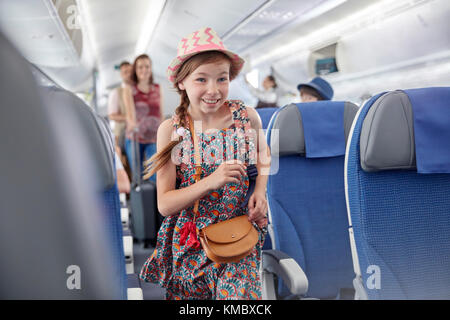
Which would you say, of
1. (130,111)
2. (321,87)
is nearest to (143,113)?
(130,111)

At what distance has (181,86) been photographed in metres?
1.24

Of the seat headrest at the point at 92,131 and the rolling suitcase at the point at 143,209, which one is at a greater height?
the seat headrest at the point at 92,131

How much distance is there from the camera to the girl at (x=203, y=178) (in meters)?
1.19

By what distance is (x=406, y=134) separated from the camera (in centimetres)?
144

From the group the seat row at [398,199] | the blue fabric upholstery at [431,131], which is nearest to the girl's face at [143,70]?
the seat row at [398,199]

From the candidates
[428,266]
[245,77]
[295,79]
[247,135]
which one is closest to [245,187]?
[247,135]

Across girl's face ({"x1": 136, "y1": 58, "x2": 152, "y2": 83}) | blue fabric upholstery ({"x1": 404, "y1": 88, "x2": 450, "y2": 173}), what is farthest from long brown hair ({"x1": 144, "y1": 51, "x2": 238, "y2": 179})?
blue fabric upholstery ({"x1": 404, "y1": 88, "x2": 450, "y2": 173})

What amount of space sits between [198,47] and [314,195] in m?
1.15

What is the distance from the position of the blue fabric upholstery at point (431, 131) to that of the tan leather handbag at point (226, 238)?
0.66m

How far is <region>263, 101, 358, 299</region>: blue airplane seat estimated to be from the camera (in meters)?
1.96

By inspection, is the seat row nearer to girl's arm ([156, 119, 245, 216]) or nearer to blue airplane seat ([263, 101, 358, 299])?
blue airplane seat ([263, 101, 358, 299])

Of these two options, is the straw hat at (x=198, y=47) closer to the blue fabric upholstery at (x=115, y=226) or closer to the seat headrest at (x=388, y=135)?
the blue fabric upholstery at (x=115, y=226)

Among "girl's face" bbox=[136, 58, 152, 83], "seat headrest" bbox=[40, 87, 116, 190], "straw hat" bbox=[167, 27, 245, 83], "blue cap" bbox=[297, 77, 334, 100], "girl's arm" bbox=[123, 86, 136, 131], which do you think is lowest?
"seat headrest" bbox=[40, 87, 116, 190]

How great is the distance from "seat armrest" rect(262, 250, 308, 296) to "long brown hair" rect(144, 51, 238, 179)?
28.3 inches
